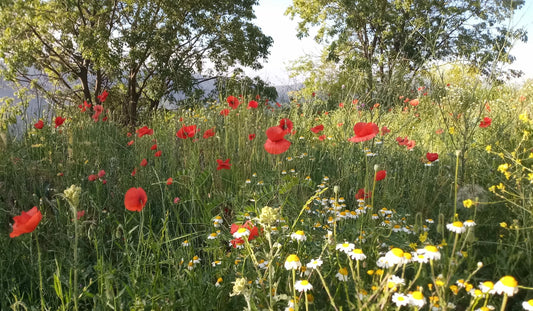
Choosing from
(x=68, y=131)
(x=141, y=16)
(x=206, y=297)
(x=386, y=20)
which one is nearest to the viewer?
(x=206, y=297)

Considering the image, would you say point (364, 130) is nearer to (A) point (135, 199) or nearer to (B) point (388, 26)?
(A) point (135, 199)

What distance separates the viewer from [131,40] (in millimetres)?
12500

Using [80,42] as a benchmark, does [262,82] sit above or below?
below

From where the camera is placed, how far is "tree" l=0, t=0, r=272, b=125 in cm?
1273

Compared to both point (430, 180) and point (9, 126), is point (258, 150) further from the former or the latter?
point (9, 126)

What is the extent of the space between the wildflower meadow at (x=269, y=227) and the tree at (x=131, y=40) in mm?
9484

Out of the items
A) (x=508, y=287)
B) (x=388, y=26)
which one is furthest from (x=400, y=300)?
(x=388, y=26)

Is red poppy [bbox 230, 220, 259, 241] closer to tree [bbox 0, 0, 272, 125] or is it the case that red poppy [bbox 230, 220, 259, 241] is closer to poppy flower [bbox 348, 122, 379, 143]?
poppy flower [bbox 348, 122, 379, 143]

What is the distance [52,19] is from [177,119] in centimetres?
1229

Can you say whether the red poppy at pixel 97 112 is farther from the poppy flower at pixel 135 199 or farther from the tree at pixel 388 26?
the tree at pixel 388 26

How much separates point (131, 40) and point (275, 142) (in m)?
12.0

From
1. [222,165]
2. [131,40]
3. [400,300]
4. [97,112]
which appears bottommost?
[400,300]

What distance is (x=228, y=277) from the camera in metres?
1.59

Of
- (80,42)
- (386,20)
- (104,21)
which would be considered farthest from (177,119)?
(386,20)
